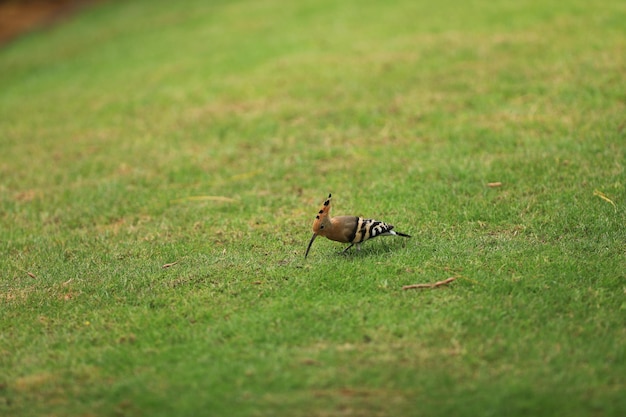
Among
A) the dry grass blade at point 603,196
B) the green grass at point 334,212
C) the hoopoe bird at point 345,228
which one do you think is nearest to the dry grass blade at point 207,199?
the green grass at point 334,212

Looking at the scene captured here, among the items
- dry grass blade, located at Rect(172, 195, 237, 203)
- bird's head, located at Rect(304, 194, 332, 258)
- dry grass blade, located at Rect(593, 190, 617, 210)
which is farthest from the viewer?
dry grass blade, located at Rect(172, 195, 237, 203)

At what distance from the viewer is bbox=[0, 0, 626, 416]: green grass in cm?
367

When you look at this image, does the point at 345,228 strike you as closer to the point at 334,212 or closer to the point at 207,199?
the point at 334,212

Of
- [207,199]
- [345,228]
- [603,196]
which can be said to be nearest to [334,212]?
[345,228]

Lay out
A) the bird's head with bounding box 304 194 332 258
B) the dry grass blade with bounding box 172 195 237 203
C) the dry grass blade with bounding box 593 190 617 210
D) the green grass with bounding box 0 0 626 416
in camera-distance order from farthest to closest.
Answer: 1. the dry grass blade with bounding box 172 195 237 203
2. the dry grass blade with bounding box 593 190 617 210
3. the bird's head with bounding box 304 194 332 258
4. the green grass with bounding box 0 0 626 416

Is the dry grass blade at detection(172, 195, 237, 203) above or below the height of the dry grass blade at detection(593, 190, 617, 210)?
above

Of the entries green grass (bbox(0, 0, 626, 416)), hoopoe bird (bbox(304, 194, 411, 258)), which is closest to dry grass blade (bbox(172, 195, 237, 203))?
green grass (bbox(0, 0, 626, 416))

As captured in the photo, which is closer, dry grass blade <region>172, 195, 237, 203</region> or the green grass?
the green grass

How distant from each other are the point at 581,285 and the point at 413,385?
139cm

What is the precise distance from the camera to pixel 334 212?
571cm

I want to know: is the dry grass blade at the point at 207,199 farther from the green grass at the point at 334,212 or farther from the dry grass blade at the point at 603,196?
the dry grass blade at the point at 603,196

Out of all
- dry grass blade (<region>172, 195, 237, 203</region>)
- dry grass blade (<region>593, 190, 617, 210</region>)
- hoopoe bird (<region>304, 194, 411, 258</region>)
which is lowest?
dry grass blade (<region>593, 190, 617, 210</region>)

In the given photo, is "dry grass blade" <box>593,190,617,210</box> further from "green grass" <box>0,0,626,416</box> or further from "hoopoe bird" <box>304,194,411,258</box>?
"hoopoe bird" <box>304,194,411,258</box>

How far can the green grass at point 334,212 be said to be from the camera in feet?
12.0
